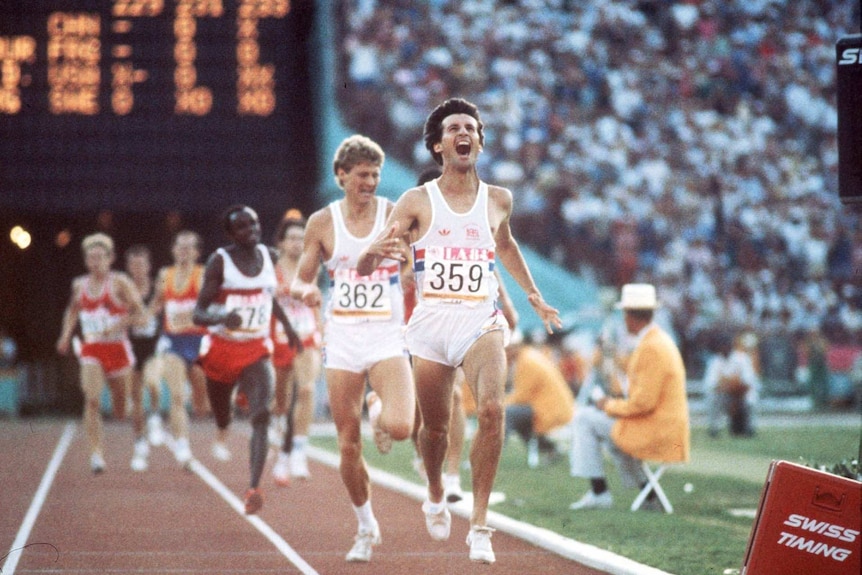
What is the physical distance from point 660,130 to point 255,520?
61.0ft

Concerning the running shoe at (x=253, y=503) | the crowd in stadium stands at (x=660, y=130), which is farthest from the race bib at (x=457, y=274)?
the crowd in stadium stands at (x=660, y=130)

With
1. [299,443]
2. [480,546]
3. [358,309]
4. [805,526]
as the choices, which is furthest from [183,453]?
[805,526]

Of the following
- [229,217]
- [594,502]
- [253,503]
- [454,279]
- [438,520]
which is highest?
[229,217]

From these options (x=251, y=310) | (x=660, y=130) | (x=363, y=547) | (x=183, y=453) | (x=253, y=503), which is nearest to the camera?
(x=363, y=547)

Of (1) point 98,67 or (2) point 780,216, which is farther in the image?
(2) point 780,216

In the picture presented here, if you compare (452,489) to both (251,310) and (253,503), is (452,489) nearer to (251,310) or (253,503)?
(253,503)

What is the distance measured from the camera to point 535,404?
605 inches

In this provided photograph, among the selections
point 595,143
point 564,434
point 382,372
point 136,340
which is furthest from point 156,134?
point 382,372

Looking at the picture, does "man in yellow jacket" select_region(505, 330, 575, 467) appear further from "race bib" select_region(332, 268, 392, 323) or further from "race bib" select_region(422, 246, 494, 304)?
"race bib" select_region(422, 246, 494, 304)

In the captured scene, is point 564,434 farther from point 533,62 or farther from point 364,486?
point 364,486

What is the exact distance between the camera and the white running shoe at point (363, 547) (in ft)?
24.4

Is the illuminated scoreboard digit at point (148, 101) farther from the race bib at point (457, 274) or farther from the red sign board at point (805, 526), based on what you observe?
the red sign board at point (805, 526)

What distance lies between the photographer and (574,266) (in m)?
24.7

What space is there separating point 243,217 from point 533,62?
55.9 ft
